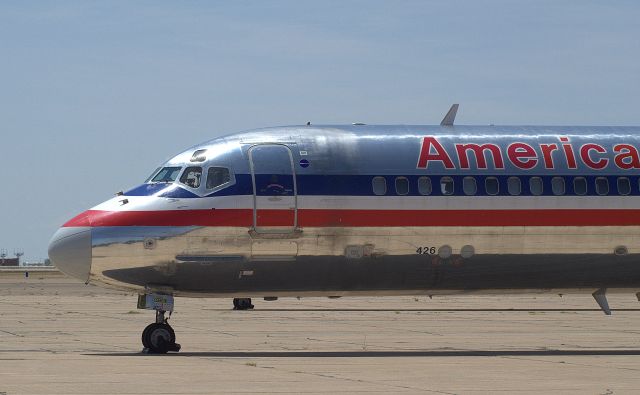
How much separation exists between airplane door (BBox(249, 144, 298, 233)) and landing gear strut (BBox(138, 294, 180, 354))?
256cm

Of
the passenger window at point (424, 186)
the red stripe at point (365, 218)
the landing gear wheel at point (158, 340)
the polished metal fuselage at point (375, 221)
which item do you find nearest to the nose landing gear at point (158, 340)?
the landing gear wheel at point (158, 340)

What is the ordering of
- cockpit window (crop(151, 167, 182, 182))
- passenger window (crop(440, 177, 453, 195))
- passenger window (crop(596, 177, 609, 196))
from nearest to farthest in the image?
cockpit window (crop(151, 167, 182, 182)) → passenger window (crop(440, 177, 453, 195)) → passenger window (crop(596, 177, 609, 196))

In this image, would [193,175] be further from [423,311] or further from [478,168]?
[423,311]

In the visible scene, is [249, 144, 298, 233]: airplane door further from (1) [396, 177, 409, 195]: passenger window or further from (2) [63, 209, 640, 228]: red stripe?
(1) [396, 177, 409, 195]: passenger window

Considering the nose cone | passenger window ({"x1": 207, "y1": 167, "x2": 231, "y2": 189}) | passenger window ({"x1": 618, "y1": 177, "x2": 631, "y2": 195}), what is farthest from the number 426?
the nose cone

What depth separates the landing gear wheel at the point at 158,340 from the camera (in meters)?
27.0

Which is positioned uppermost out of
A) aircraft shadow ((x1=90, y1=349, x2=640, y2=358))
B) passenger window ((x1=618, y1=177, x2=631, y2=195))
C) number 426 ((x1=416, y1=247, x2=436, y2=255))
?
passenger window ((x1=618, y1=177, x2=631, y2=195))

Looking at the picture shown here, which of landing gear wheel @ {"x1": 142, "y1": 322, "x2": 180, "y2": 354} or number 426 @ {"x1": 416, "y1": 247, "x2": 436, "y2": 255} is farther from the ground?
number 426 @ {"x1": 416, "y1": 247, "x2": 436, "y2": 255}

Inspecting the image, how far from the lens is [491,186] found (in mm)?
28562

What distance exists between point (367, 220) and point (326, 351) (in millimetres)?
3007

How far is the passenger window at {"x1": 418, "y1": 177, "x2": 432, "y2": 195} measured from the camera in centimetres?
2831

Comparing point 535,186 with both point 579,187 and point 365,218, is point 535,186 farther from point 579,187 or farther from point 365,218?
point 365,218

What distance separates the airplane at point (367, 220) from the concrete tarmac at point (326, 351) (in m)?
1.59

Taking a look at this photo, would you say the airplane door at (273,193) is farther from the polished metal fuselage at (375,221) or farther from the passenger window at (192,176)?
the passenger window at (192,176)
